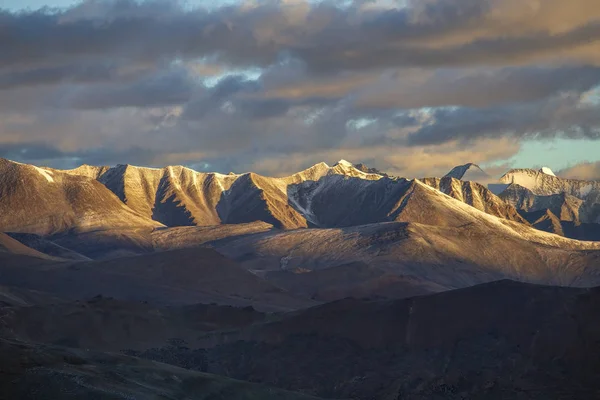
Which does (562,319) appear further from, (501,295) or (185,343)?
(185,343)

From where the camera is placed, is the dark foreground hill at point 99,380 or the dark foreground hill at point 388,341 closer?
the dark foreground hill at point 99,380

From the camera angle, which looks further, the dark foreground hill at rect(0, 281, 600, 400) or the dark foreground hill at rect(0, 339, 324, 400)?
the dark foreground hill at rect(0, 281, 600, 400)

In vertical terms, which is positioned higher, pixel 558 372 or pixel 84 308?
pixel 84 308

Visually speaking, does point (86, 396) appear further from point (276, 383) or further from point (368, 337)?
point (368, 337)

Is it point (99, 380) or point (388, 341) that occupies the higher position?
point (99, 380)

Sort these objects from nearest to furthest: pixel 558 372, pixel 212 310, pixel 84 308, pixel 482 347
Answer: pixel 558 372 < pixel 482 347 < pixel 84 308 < pixel 212 310

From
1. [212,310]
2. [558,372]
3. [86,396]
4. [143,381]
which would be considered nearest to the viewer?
[86,396]

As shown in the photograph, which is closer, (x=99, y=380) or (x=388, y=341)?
(x=99, y=380)

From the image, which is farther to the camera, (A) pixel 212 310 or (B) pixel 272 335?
(A) pixel 212 310

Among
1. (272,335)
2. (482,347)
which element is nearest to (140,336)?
(272,335)

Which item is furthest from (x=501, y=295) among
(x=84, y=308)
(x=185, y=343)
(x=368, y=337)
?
(x=84, y=308)
